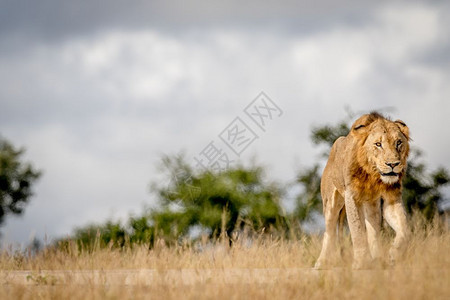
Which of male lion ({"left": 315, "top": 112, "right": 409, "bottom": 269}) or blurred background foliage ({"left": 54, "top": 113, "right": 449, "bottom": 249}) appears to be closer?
male lion ({"left": 315, "top": 112, "right": 409, "bottom": 269})

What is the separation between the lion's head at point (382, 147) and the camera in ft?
23.3

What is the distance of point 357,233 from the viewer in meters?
7.21

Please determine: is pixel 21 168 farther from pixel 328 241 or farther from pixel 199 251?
pixel 328 241

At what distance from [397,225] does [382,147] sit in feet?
2.94

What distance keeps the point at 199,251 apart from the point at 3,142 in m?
17.1

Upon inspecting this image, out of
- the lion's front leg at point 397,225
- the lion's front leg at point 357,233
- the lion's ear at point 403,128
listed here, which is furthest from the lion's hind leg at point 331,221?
the lion's ear at point 403,128

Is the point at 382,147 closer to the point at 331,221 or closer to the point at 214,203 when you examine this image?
the point at 331,221

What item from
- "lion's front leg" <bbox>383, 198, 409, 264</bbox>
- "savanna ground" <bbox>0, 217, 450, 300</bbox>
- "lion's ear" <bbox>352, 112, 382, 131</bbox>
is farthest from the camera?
"lion's ear" <bbox>352, 112, 382, 131</bbox>

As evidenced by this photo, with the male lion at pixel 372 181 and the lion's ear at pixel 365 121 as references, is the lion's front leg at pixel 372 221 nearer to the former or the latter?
the male lion at pixel 372 181

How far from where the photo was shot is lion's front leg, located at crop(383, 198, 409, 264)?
6789 millimetres

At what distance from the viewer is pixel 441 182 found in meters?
18.1

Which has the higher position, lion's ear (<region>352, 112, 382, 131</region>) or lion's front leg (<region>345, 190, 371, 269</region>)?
lion's ear (<region>352, 112, 382, 131</region>)

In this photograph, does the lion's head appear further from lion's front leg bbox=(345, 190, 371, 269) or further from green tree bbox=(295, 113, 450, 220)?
green tree bbox=(295, 113, 450, 220)

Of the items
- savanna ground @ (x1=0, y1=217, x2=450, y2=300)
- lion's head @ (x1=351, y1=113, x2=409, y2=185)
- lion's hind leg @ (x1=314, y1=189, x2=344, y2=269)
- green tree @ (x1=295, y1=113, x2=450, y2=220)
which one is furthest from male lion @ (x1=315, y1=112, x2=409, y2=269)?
green tree @ (x1=295, y1=113, x2=450, y2=220)
